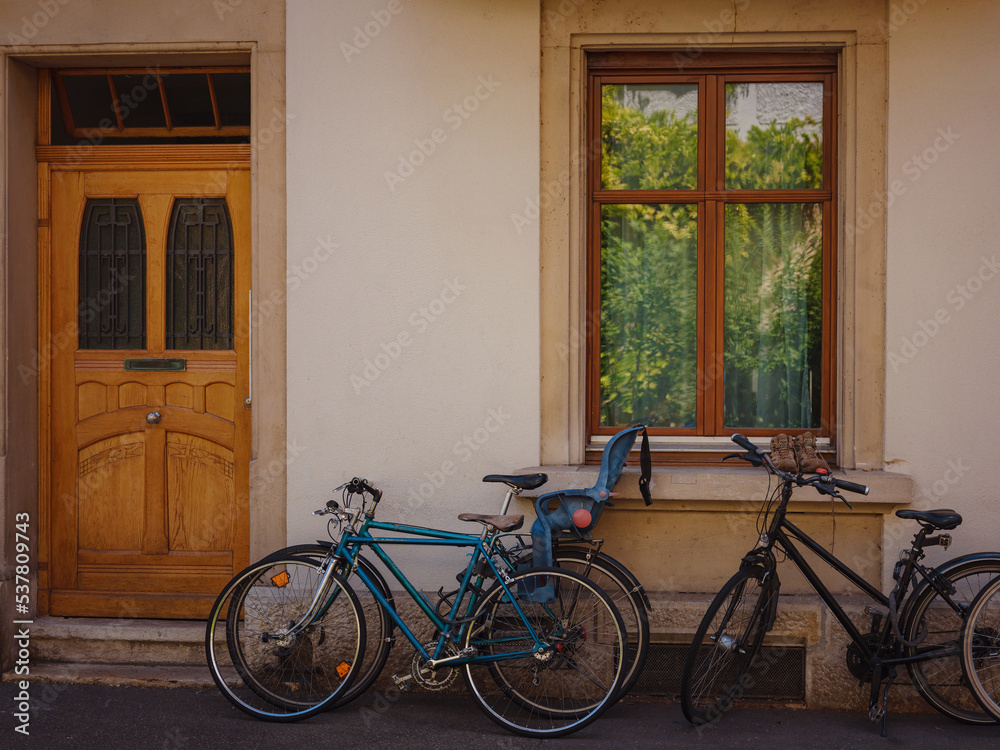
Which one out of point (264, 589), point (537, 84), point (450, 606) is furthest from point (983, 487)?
point (264, 589)

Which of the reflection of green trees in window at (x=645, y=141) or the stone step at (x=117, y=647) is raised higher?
the reflection of green trees in window at (x=645, y=141)

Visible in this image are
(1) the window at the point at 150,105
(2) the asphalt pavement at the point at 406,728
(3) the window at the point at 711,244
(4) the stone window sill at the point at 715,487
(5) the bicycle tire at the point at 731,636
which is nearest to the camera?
(2) the asphalt pavement at the point at 406,728

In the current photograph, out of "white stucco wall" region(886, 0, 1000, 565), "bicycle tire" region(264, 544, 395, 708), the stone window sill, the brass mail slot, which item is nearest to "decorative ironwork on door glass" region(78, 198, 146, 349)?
the brass mail slot

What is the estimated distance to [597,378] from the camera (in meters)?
5.04

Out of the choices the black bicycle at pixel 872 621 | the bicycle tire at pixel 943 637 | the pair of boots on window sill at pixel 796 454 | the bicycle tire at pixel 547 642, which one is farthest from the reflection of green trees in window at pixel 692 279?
the bicycle tire at pixel 547 642

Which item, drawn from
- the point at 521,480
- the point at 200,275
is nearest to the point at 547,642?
the point at 521,480

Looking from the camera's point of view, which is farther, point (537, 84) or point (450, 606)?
point (537, 84)

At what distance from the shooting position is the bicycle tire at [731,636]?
4160mm

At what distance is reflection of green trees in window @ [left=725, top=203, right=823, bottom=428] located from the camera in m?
4.98

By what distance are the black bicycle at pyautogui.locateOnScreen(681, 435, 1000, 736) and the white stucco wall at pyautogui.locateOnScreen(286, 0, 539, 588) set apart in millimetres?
1323

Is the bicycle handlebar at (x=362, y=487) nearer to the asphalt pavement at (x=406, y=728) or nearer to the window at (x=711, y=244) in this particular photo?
the asphalt pavement at (x=406, y=728)

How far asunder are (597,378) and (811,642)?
6.11ft

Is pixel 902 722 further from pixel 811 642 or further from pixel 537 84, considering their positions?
pixel 537 84

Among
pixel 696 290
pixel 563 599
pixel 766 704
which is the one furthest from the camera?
pixel 696 290
